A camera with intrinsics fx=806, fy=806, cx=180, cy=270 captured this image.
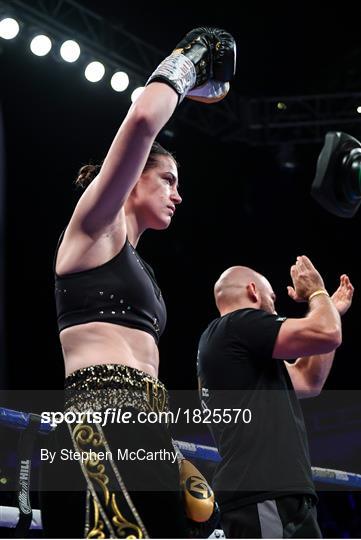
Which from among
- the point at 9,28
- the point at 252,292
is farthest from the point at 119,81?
the point at 252,292

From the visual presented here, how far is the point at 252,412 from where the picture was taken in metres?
2.31

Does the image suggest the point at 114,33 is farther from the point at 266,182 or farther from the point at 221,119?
the point at 266,182

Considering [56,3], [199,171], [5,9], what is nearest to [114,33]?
[56,3]

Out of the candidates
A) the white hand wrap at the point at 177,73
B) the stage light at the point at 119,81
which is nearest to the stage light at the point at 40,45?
the stage light at the point at 119,81

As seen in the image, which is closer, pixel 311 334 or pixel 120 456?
pixel 120 456

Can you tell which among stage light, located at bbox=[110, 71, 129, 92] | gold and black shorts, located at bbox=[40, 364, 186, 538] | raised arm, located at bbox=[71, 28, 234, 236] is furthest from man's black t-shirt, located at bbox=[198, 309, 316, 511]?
stage light, located at bbox=[110, 71, 129, 92]

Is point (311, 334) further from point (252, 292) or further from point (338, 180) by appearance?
point (338, 180)

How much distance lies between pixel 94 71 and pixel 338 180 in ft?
11.4

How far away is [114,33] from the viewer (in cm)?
561

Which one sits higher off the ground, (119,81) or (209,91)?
(119,81)

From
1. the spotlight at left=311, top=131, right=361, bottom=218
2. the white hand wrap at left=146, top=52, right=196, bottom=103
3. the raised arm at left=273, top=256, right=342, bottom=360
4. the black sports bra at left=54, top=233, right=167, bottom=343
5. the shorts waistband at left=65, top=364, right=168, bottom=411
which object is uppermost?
the white hand wrap at left=146, top=52, right=196, bottom=103

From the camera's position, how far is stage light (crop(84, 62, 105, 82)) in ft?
18.2

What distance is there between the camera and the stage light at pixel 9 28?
4.86 metres

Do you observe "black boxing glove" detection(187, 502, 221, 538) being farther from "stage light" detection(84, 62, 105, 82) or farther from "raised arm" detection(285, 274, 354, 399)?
"stage light" detection(84, 62, 105, 82)
